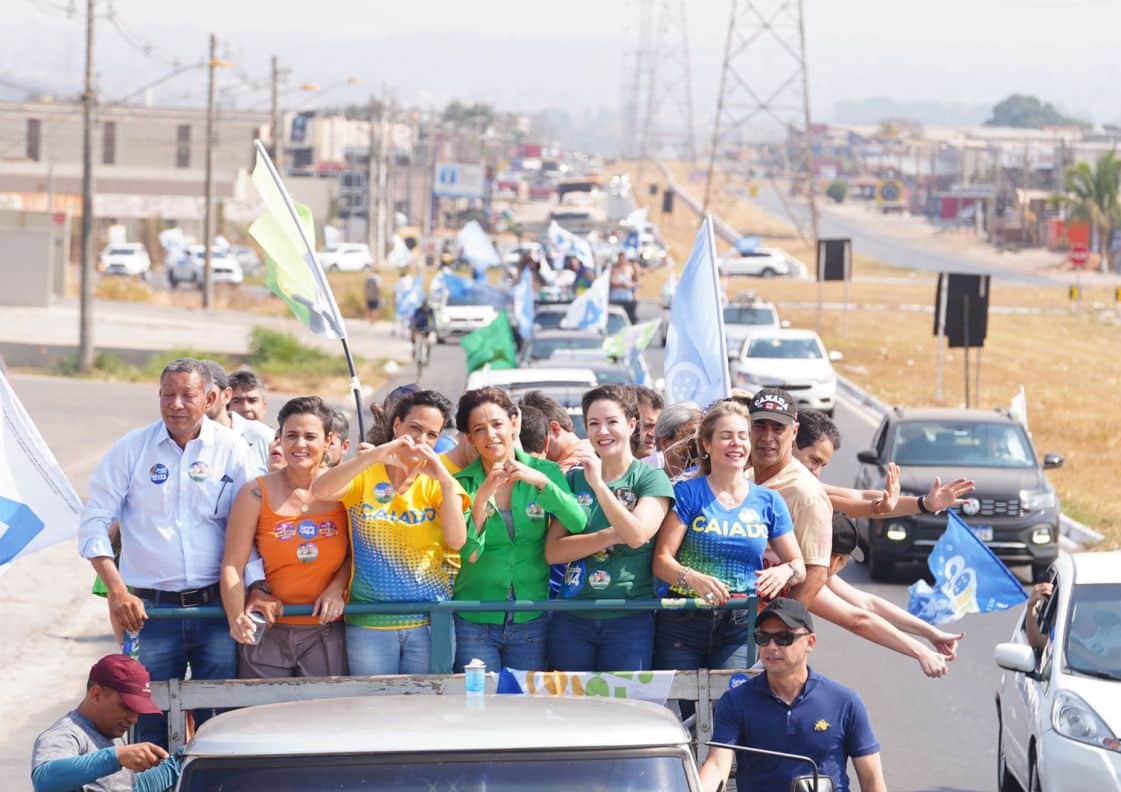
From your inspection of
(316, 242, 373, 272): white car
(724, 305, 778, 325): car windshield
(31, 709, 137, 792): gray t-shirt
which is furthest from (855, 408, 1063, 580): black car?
(316, 242, 373, 272): white car

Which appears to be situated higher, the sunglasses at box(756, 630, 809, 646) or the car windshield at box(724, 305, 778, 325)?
the sunglasses at box(756, 630, 809, 646)

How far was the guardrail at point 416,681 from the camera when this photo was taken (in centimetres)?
683

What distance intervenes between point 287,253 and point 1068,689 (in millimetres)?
4902

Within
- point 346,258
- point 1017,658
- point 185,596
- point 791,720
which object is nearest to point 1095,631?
point 1017,658

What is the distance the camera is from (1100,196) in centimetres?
10938

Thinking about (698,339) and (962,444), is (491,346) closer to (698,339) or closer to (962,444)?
(962,444)

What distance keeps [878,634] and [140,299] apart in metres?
58.6

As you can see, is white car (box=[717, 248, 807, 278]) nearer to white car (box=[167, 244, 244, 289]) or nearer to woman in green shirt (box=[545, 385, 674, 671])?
white car (box=[167, 244, 244, 289])

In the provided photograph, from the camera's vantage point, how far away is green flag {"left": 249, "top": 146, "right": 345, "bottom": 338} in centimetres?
1080

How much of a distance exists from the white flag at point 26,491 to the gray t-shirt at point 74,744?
185 centimetres

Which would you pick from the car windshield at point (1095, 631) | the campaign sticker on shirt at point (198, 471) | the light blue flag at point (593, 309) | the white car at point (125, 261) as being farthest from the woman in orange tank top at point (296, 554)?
the white car at point (125, 261)

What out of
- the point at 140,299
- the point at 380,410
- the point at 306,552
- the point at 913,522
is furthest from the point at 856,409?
the point at 140,299

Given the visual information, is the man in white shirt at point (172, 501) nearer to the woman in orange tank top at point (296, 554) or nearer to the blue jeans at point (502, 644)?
the woman in orange tank top at point (296, 554)

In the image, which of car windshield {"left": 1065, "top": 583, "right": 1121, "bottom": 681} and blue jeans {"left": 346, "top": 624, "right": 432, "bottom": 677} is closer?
blue jeans {"left": 346, "top": 624, "right": 432, "bottom": 677}
